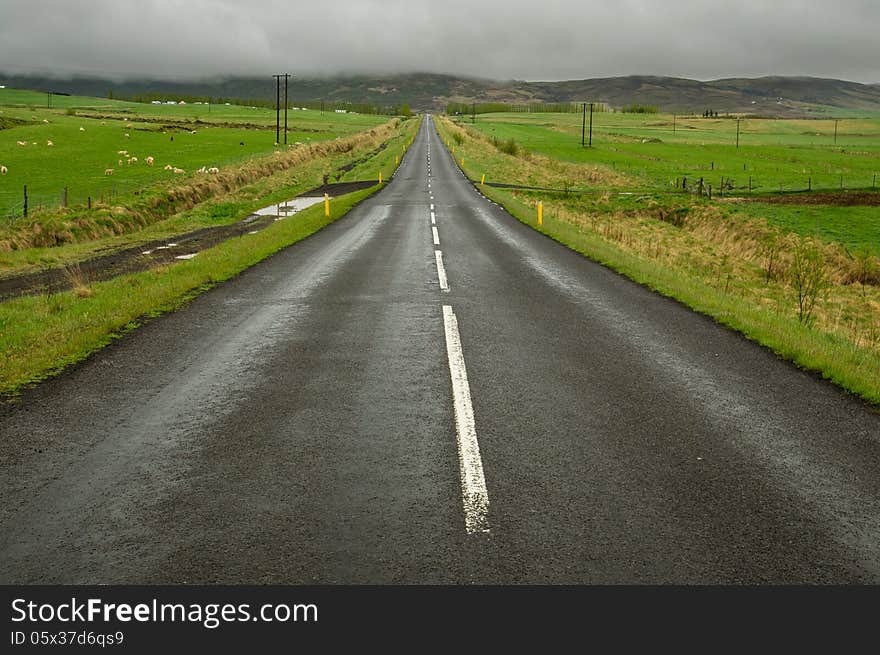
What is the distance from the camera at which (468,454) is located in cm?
614

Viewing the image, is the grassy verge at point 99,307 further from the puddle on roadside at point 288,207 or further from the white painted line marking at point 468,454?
the puddle on roadside at point 288,207

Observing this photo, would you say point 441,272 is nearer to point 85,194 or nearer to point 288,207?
point 288,207

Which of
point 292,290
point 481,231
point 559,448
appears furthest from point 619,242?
Result: point 559,448

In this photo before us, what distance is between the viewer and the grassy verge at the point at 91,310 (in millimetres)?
8953

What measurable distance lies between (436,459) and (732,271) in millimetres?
21800

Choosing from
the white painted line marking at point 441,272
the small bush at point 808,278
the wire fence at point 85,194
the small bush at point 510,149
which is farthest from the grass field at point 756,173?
the wire fence at point 85,194

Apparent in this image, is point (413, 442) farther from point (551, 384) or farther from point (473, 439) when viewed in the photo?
point (551, 384)

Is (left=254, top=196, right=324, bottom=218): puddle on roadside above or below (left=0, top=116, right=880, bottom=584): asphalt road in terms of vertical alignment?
above

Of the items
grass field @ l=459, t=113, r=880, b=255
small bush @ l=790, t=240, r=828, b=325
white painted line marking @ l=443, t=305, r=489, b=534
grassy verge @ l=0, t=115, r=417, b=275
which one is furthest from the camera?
grass field @ l=459, t=113, r=880, b=255

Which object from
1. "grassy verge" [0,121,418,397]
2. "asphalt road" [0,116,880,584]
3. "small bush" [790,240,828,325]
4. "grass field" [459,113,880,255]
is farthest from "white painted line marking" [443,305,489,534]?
"grass field" [459,113,880,255]

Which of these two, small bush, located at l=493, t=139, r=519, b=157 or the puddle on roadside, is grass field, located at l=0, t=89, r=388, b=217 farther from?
small bush, located at l=493, t=139, r=519, b=157

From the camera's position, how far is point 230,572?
432 cm

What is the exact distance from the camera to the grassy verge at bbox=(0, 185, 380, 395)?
8953 mm

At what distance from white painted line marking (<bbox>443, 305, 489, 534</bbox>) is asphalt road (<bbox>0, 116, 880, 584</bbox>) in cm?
3
